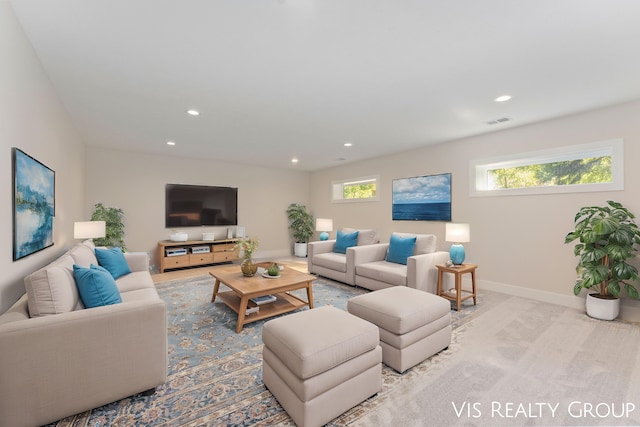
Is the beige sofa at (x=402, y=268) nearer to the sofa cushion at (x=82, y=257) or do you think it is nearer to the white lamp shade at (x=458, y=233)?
the white lamp shade at (x=458, y=233)

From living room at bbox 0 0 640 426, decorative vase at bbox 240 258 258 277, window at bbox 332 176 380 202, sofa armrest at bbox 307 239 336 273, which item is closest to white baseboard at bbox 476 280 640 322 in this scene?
living room at bbox 0 0 640 426

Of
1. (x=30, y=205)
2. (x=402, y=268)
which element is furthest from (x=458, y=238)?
(x=30, y=205)

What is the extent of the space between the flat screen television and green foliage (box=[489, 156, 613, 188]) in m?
5.38

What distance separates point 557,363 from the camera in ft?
7.08

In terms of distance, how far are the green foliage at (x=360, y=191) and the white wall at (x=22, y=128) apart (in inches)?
201

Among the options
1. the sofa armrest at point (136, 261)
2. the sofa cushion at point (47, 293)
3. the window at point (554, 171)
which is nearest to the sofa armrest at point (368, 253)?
the window at point (554, 171)

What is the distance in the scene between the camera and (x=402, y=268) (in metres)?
3.84

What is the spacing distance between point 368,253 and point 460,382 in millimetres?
2473

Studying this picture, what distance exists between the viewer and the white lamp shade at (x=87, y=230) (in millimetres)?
3347

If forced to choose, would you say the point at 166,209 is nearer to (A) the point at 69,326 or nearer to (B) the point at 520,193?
(A) the point at 69,326

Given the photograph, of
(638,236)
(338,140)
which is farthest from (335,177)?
(638,236)

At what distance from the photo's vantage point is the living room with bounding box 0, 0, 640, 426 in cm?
198

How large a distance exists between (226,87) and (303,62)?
0.90 metres

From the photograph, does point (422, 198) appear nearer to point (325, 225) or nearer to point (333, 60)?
point (325, 225)
